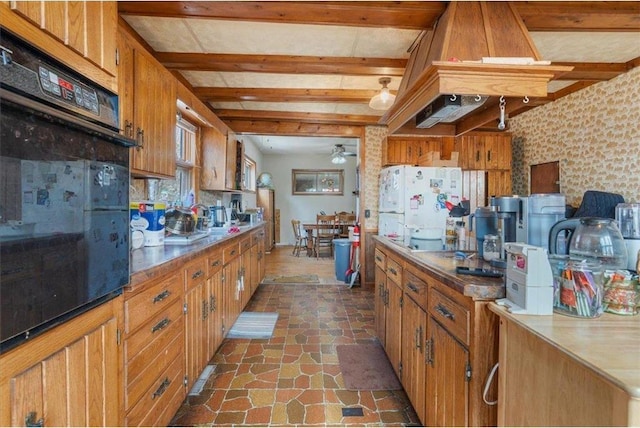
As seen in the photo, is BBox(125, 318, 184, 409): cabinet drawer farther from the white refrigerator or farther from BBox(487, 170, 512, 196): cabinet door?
BBox(487, 170, 512, 196): cabinet door

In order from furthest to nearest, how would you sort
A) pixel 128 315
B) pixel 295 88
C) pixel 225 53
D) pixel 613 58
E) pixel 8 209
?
1. pixel 295 88
2. pixel 613 58
3. pixel 225 53
4. pixel 128 315
5. pixel 8 209

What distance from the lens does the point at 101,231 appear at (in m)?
1.00

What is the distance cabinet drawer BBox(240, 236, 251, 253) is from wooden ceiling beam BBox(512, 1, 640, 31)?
2.97 meters

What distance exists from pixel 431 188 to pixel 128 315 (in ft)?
11.5

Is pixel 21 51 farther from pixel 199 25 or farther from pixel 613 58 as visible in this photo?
pixel 613 58

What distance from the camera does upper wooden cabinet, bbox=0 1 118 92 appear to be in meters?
0.76

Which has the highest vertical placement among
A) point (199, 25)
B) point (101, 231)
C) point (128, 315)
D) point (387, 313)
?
point (199, 25)

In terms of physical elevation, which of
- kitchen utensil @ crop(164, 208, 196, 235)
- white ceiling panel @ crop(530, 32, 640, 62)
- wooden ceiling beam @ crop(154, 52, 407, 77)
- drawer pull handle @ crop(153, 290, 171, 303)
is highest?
white ceiling panel @ crop(530, 32, 640, 62)

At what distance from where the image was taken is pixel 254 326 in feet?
9.86

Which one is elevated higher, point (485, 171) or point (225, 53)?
point (225, 53)

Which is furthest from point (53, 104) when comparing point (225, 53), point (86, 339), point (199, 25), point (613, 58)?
point (613, 58)

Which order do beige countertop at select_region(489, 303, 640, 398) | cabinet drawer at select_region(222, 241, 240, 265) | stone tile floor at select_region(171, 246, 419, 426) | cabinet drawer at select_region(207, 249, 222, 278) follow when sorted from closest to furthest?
beige countertop at select_region(489, 303, 640, 398), stone tile floor at select_region(171, 246, 419, 426), cabinet drawer at select_region(207, 249, 222, 278), cabinet drawer at select_region(222, 241, 240, 265)

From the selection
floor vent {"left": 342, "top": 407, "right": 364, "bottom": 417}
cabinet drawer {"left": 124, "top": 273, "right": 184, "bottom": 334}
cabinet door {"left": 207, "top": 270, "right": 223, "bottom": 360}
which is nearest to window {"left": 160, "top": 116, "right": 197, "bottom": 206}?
cabinet door {"left": 207, "top": 270, "right": 223, "bottom": 360}

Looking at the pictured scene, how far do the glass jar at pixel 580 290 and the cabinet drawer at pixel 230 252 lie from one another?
222 centimetres
